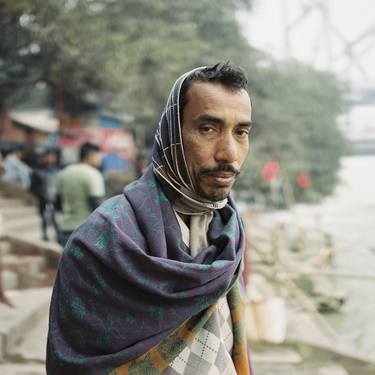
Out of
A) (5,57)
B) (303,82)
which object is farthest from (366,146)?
(5,57)

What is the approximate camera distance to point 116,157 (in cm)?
1705

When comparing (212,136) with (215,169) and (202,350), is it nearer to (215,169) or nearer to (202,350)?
(215,169)

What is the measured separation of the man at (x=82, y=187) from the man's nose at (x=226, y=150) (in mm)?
3255

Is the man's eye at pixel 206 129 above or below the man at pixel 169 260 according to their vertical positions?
above

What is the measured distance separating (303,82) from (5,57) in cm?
1773

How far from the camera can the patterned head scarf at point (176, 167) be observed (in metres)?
1.21

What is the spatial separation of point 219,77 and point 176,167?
239mm

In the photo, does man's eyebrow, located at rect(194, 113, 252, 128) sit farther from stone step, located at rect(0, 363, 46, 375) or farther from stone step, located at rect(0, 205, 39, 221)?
stone step, located at rect(0, 205, 39, 221)

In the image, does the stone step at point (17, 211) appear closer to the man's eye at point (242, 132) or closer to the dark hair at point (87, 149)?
the dark hair at point (87, 149)

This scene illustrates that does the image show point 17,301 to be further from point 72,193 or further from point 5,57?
point 5,57

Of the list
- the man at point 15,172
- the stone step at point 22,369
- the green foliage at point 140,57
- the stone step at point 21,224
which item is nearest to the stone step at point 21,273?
the stone step at point 22,369

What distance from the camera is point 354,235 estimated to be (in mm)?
26781

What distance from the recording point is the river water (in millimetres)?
9430

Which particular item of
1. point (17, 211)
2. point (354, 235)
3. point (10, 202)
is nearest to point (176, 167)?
point (17, 211)
